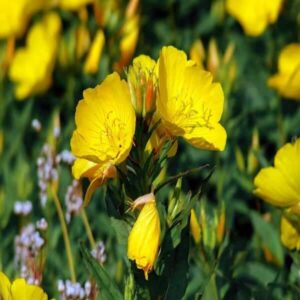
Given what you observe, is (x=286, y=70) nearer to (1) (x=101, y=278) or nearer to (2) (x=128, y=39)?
(2) (x=128, y=39)

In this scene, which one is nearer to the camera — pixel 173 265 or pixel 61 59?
pixel 173 265

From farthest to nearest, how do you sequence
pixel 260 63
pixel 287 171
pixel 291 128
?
1. pixel 260 63
2. pixel 291 128
3. pixel 287 171

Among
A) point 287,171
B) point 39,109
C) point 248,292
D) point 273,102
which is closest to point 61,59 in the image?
point 39,109

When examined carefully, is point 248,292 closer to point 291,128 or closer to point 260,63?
point 291,128

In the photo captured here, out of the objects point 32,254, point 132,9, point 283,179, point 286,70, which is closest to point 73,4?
point 132,9

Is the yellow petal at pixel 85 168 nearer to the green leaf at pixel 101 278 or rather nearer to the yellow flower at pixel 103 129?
the yellow flower at pixel 103 129

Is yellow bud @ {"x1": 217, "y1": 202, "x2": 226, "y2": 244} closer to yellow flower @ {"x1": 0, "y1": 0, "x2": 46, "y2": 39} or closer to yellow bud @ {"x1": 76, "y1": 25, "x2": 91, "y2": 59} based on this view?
yellow bud @ {"x1": 76, "y1": 25, "x2": 91, "y2": 59}

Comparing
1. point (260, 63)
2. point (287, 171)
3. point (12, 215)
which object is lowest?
point (260, 63)

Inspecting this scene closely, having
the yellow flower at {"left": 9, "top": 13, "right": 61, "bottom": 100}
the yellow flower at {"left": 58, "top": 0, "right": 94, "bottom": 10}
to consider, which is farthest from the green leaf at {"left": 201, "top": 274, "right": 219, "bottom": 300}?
the yellow flower at {"left": 58, "top": 0, "right": 94, "bottom": 10}
